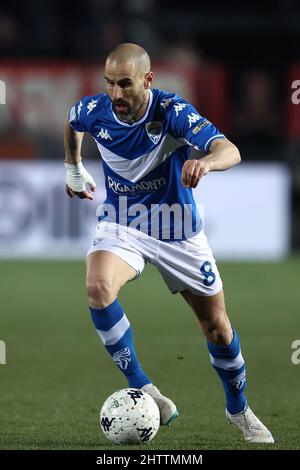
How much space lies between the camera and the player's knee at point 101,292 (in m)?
5.33

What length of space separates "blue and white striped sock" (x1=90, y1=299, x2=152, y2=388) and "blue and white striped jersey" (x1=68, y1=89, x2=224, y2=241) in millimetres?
498

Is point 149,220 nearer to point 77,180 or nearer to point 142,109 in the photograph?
point 142,109

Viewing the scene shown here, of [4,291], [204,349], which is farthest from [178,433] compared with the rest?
[4,291]

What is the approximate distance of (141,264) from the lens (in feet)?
18.6

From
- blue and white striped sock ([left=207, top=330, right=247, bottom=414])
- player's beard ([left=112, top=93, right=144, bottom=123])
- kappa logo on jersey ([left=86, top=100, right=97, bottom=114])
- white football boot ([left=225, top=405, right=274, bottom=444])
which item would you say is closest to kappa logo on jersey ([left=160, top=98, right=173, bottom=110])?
player's beard ([left=112, top=93, right=144, bottom=123])

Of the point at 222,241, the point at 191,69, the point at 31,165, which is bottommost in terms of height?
the point at 222,241

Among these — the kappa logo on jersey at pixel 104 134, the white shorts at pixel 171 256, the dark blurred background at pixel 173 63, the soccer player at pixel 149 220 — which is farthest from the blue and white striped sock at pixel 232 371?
the dark blurred background at pixel 173 63

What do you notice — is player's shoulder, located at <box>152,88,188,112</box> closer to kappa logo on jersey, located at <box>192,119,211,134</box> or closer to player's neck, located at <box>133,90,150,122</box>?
player's neck, located at <box>133,90,150,122</box>

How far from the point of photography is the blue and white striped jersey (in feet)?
18.5

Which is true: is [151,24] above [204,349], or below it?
above

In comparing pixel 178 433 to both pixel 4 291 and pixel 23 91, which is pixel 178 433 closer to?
pixel 4 291

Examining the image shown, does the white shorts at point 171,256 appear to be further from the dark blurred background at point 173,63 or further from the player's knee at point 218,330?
the dark blurred background at point 173,63

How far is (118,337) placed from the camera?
5.49 metres
